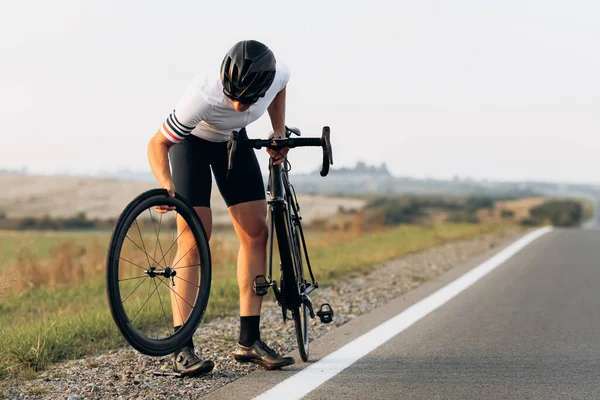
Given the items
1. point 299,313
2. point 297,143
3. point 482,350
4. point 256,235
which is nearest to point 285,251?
point 256,235

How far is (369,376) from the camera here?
5.29 meters

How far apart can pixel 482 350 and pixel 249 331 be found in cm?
170

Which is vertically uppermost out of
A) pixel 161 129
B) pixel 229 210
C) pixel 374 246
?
pixel 161 129

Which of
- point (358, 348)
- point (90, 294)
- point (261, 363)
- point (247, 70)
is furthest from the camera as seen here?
point (90, 294)

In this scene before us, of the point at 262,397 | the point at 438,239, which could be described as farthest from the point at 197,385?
the point at 438,239

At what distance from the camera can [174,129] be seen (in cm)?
503

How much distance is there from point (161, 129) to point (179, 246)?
2.49 feet

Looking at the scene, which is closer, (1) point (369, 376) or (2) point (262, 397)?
(2) point (262, 397)

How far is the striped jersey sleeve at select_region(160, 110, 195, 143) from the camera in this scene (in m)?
5.02

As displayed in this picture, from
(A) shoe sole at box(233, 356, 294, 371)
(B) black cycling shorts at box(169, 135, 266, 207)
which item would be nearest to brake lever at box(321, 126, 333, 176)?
(B) black cycling shorts at box(169, 135, 266, 207)

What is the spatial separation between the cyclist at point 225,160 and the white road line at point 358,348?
0.87 ft

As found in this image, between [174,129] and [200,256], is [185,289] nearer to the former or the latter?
[200,256]

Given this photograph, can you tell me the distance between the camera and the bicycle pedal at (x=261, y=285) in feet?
17.9

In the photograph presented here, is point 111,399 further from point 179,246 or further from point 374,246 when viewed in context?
point 374,246
